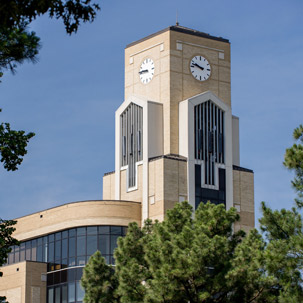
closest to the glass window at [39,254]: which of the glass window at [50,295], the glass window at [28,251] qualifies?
the glass window at [28,251]

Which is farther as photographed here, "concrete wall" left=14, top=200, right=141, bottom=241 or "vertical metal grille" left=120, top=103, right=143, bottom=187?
"vertical metal grille" left=120, top=103, right=143, bottom=187

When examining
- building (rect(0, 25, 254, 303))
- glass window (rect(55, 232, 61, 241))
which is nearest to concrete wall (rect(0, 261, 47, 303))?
building (rect(0, 25, 254, 303))

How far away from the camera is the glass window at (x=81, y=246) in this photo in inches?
2191

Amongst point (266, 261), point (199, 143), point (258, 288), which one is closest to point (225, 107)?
point (199, 143)

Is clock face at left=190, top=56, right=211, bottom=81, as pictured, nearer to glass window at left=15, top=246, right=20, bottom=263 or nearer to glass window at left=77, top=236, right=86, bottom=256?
glass window at left=77, top=236, right=86, bottom=256

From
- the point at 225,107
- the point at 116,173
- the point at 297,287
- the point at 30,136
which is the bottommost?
the point at 297,287

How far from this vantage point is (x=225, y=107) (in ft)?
202

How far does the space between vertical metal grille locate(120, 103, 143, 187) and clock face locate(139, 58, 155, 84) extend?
2125 mm

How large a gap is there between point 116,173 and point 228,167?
Result: 26.1 feet

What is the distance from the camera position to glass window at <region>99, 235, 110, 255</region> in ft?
180

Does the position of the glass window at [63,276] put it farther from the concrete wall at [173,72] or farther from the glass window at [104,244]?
the concrete wall at [173,72]

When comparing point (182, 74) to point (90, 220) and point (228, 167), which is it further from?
point (90, 220)

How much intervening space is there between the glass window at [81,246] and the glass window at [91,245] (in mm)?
305

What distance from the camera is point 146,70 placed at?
62.1 m
